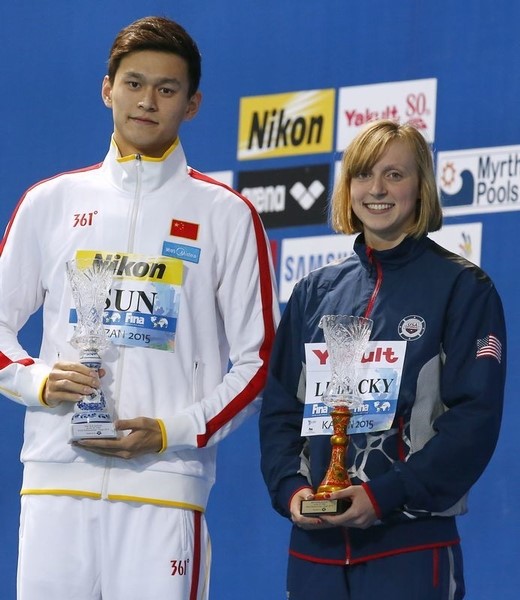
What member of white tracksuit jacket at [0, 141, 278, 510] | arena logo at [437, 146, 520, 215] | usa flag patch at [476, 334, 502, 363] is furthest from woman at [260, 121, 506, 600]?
arena logo at [437, 146, 520, 215]

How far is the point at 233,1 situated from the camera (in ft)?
13.6

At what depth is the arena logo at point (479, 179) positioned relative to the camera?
3.60m

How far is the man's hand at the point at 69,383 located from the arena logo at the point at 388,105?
A: 4.56 ft

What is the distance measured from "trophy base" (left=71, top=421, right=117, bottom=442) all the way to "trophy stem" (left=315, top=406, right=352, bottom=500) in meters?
0.37

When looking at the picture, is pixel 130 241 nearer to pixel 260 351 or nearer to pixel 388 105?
pixel 260 351

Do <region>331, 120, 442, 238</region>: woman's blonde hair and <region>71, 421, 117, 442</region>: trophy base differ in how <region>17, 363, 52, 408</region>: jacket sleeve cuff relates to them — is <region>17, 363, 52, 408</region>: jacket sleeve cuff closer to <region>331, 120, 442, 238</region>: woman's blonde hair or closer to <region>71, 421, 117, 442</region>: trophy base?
<region>71, 421, 117, 442</region>: trophy base

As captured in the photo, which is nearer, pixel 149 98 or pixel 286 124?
pixel 149 98

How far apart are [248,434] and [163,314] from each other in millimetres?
1392

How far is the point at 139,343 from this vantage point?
262 centimetres

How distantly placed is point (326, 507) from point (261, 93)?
1943 mm

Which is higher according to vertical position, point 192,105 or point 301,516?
point 192,105

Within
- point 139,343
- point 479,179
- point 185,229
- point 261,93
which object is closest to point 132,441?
point 139,343

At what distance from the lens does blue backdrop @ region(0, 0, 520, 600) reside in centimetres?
359

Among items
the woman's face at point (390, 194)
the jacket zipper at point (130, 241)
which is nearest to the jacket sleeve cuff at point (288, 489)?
the jacket zipper at point (130, 241)
